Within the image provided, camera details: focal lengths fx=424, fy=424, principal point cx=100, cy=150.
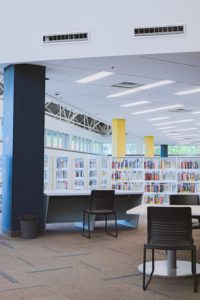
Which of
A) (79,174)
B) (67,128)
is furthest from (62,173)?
(67,128)

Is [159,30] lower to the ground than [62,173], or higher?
higher

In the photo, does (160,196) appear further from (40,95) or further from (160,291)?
(160,291)

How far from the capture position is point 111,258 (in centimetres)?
587

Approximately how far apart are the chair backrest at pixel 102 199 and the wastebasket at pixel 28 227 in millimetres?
1077

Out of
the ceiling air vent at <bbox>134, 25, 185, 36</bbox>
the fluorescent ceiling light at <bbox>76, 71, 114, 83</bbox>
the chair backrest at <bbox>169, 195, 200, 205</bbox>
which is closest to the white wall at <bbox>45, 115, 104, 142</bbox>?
the fluorescent ceiling light at <bbox>76, 71, 114, 83</bbox>

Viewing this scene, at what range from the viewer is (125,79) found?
9.41 m

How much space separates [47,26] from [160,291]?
4947 mm

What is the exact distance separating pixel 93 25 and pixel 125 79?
240 centimetres

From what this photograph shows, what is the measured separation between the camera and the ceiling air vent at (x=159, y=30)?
270 inches

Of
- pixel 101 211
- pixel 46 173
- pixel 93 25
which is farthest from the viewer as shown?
pixel 46 173

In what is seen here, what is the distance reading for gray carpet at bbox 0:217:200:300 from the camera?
4203 mm

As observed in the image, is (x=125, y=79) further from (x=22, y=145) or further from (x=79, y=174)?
(x=79, y=174)

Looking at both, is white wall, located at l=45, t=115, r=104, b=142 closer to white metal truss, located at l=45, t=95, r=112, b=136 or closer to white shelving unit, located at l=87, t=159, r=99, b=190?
white metal truss, located at l=45, t=95, r=112, b=136

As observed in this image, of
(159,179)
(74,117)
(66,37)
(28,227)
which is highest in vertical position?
(74,117)
